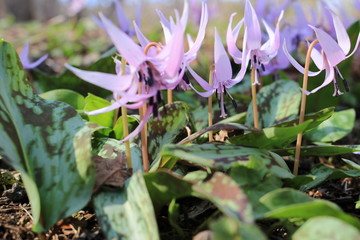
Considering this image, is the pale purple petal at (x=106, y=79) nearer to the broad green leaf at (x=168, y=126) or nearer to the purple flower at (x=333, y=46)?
the broad green leaf at (x=168, y=126)

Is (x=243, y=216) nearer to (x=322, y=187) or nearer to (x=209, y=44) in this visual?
(x=322, y=187)

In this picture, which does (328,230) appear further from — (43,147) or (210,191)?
(43,147)

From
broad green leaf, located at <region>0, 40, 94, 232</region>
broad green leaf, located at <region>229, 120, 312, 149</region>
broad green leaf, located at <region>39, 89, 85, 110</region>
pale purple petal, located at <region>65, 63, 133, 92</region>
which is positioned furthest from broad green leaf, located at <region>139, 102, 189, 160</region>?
broad green leaf, located at <region>39, 89, 85, 110</region>

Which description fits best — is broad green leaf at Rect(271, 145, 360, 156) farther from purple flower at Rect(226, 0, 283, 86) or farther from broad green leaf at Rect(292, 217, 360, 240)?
broad green leaf at Rect(292, 217, 360, 240)

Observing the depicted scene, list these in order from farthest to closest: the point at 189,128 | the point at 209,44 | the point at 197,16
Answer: the point at 209,44, the point at 197,16, the point at 189,128

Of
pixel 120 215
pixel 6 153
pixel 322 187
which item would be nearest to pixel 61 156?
pixel 6 153

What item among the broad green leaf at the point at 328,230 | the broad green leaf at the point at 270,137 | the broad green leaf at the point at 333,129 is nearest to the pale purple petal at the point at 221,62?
the broad green leaf at the point at 270,137
